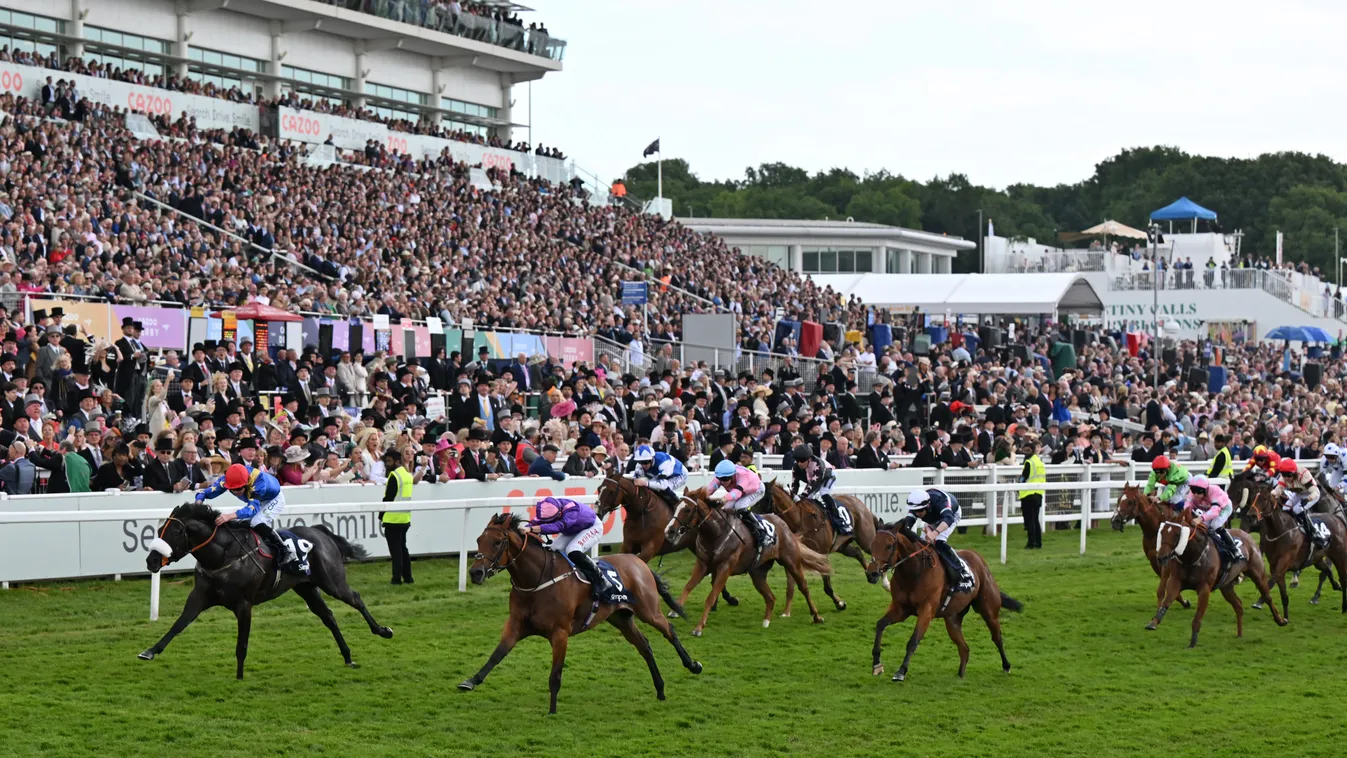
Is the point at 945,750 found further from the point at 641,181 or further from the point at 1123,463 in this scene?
the point at 641,181

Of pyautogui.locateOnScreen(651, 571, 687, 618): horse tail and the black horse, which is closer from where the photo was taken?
the black horse

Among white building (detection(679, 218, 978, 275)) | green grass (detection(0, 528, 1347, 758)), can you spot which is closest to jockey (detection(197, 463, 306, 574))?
green grass (detection(0, 528, 1347, 758))

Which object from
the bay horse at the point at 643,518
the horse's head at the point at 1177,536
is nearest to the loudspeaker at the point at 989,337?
the horse's head at the point at 1177,536

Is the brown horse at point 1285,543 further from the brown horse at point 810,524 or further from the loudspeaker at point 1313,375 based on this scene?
the loudspeaker at point 1313,375

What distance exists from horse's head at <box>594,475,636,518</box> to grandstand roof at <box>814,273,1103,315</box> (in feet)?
95.6

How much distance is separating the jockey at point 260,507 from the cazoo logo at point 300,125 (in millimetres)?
23981

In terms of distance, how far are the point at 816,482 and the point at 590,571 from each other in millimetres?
4813

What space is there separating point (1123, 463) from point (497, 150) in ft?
73.0

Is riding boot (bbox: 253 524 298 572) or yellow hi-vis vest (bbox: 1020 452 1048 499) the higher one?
riding boot (bbox: 253 524 298 572)

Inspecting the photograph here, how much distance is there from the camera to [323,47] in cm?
3841

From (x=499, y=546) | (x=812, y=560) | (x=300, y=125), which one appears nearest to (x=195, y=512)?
(x=499, y=546)

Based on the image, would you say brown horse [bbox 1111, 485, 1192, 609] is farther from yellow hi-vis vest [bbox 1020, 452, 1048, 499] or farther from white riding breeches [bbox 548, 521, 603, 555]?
white riding breeches [bbox 548, 521, 603, 555]

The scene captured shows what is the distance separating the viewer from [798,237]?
55.2 metres

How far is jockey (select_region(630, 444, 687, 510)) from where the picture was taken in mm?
12586
